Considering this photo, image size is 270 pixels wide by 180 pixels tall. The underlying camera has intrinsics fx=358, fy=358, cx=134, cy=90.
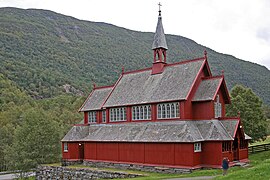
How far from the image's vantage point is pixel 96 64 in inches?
6324

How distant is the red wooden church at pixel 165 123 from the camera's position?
1342 inches

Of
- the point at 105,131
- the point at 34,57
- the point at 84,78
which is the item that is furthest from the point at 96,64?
the point at 105,131

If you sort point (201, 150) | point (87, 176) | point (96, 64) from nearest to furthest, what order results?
point (201, 150)
point (87, 176)
point (96, 64)

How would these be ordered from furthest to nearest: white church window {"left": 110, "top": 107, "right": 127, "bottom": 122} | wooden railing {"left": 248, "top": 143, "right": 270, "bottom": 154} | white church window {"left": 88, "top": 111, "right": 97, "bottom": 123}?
white church window {"left": 88, "top": 111, "right": 97, "bottom": 123}, wooden railing {"left": 248, "top": 143, "right": 270, "bottom": 154}, white church window {"left": 110, "top": 107, "right": 127, "bottom": 122}

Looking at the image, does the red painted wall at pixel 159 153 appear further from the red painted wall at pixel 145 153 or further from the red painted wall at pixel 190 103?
the red painted wall at pixel 190 103

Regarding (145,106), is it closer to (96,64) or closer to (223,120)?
(223,120)

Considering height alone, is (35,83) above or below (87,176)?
above

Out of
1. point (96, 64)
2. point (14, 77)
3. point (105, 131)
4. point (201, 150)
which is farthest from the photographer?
point (96, 64)

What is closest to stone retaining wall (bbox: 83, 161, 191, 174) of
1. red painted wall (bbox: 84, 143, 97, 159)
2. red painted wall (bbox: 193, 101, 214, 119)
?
red painted wall (bbox: 84, 143, 97, 159)

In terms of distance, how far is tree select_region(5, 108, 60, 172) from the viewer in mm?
51375

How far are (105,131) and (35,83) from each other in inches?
3374

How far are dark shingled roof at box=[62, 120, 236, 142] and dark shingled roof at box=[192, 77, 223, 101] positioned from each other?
2.39 meters

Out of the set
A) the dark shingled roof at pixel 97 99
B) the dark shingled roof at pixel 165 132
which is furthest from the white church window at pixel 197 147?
the dark shingled roof at pixel 97 99

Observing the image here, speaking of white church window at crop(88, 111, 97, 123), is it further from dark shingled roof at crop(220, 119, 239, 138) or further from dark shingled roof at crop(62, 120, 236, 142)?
dark shingled roof at crop(220, 119, 239, 138)
